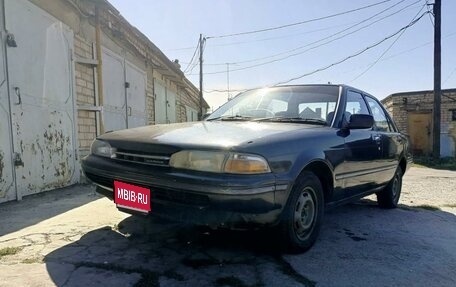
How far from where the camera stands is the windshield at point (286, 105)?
12.4 feet

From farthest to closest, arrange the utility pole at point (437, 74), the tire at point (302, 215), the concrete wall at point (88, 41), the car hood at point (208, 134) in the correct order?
the utility pole at point (437, 74) < the concrete wall at point (88, 41) < the tire at point (302, 215) < the car hood at point (208, 134)

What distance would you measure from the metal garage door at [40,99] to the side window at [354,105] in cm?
408

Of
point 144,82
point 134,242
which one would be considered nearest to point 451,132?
point 144,82

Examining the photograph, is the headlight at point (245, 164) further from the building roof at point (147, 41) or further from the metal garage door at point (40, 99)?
the building roof at point (147, 41)

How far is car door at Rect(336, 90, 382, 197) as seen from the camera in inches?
147

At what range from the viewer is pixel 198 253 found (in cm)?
307

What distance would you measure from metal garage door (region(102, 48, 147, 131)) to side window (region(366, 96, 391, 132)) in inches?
203

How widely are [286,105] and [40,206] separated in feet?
10.4

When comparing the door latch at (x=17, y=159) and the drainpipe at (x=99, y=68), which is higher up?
the drainpipe at (x=99, y=68)

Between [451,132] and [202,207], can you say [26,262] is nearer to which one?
[202,207]

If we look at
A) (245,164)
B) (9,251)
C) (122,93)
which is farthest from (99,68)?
(245,164)

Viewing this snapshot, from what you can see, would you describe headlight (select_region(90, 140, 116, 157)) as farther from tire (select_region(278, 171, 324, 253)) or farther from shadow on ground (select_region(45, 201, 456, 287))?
tire (select_region(278, 171, 324, 253))

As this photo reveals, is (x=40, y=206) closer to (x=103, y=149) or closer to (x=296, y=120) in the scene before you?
(x=103, y=149)

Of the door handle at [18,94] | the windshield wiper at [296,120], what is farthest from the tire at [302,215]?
the door handle at [18,94]
